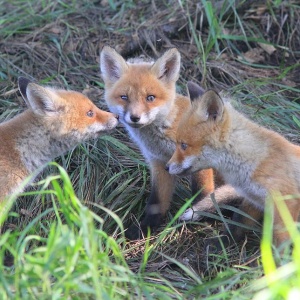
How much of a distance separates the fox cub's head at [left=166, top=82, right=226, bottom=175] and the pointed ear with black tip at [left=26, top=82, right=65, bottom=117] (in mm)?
1068

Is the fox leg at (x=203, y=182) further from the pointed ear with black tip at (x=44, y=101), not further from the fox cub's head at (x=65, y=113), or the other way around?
the pointed ear with black tip at (x=44, y=101)

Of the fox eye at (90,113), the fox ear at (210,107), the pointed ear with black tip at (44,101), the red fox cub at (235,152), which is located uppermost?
the pointed ear with black tip at (44,101)

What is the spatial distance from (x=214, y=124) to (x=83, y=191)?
1640mm

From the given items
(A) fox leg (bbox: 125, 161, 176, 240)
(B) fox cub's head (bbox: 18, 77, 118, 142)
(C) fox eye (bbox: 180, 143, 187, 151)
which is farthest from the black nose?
(C) fox eye (bbox: 180, 143, 187, 151)

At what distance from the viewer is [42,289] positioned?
12.3ft

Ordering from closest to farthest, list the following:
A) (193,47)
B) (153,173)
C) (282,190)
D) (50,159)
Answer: (282,190)
(50,159)
(153,173)
(193,47)

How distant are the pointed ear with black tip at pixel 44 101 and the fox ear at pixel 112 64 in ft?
2.80

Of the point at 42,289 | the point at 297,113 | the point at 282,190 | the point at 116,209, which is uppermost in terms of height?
the point at 42,289

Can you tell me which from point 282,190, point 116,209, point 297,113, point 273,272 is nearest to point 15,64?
point 116,209

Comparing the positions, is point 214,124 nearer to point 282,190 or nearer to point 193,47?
point 282,190

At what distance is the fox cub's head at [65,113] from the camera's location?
209 inches

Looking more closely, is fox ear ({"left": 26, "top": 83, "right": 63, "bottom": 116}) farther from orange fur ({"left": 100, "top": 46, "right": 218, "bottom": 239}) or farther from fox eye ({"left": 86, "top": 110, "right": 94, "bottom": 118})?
orange fur ({"left": 100, "top": 46, "right": 218, "bottom": 239})

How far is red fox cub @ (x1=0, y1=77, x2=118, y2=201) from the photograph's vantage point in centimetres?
522

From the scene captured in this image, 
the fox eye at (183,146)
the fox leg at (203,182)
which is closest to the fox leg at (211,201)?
the fox leg at (203,182)
